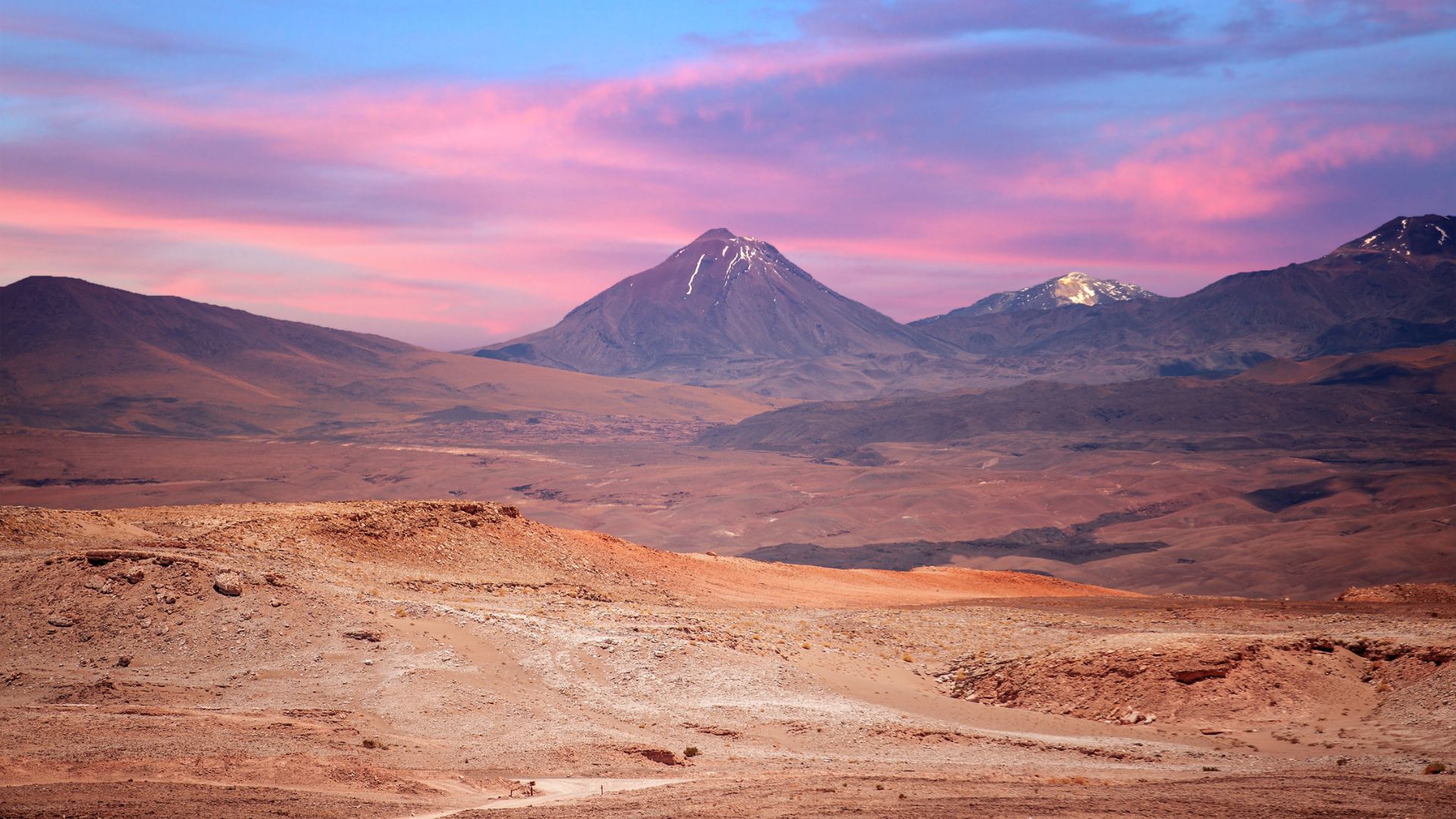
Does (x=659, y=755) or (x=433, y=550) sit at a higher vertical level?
(x=433, y=550)

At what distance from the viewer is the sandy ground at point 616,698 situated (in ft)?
38.4

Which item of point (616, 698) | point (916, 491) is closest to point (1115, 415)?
point (916, 491)

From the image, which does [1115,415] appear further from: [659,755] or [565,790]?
[565,790]

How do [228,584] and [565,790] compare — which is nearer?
[565,790]

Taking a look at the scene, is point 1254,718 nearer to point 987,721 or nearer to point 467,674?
point 987,721

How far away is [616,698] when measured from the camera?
17188 mm

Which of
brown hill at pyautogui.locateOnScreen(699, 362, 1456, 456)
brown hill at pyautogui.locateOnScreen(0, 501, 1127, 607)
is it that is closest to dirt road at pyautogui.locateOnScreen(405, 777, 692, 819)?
brown hill at pyautogui.locateOnScreen(0, 501, 1127, 607)

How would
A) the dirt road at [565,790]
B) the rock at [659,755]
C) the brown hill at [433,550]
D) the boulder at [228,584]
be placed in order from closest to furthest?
the dirt road at [565,790]
the rock at [659,755]
the boulder at [228,584]
the brown hill at [433,550]

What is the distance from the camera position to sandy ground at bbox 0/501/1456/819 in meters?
11.7

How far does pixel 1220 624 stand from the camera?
24469 mm

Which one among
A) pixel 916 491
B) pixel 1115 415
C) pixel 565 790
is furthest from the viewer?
pixel 1115 415

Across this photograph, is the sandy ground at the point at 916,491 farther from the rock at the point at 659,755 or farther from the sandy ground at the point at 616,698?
the rock at the point at 659,755

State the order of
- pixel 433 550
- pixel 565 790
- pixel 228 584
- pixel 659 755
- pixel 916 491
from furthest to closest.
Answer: pixel 916 491 < pixel 433 550 < pixel 228 584 < pixel 659 755 < pixel 565 790

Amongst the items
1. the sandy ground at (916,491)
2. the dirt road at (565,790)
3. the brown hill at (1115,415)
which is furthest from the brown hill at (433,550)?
the brown hill at (1115,415)
